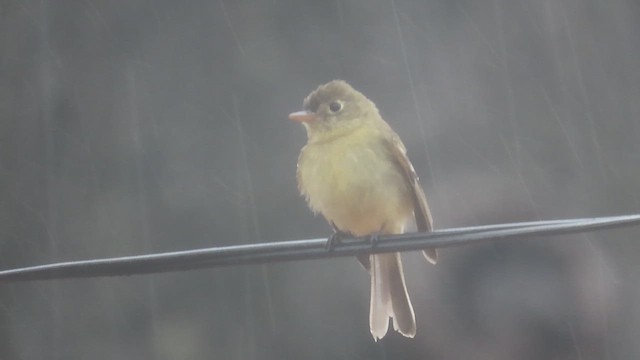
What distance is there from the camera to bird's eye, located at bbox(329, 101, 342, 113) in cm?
304

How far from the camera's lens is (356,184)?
285 centimetres

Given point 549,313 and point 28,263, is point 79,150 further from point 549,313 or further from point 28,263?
point 549,313

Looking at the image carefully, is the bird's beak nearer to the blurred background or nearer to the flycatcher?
the flycatcher

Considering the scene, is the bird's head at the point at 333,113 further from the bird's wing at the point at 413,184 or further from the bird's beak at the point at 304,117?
the bird's wing at the point at 413,184

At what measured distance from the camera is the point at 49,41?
7047 millimetres

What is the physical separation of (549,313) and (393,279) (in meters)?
3.63

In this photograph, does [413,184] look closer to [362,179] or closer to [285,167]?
[362,179]

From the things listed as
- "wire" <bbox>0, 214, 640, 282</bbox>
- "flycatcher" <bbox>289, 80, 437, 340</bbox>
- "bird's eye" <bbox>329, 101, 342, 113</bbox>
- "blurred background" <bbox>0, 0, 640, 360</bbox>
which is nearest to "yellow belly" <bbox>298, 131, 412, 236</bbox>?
"flycatcher" <bbox>289, 80, 437, 340</bbox>

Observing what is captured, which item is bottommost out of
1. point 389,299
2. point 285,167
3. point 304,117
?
point 389,299

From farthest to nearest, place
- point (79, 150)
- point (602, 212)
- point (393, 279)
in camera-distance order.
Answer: point (79, 150)
point (602, 212)
point (393, 279)

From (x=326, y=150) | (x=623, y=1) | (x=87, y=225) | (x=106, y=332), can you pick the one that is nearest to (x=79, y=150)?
(x=87, y=225)

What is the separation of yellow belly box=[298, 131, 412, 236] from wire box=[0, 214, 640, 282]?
0.82m

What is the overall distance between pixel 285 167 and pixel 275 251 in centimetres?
448

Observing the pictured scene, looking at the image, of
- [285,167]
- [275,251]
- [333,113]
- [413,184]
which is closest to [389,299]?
[413,184]
